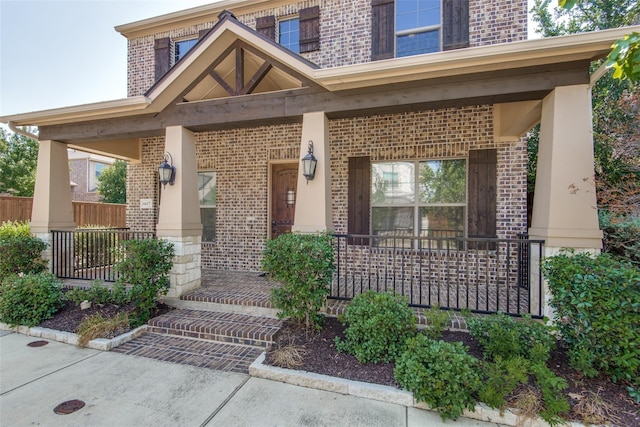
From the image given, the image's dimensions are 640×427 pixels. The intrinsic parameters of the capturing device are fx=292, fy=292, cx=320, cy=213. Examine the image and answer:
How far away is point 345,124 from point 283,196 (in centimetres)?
210

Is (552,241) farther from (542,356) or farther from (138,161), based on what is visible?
(138,161)

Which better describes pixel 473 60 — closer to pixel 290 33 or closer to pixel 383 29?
pixel 383 29

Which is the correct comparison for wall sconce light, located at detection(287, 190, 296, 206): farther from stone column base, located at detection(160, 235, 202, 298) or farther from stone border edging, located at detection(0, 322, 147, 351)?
stone border edging, located at detection(0, 322, 147, 351)

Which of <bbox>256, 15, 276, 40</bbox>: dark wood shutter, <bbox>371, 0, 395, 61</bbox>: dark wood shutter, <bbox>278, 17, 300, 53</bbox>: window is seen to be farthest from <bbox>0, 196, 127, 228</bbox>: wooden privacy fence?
<bbox>371, 0, 395, 61</bbox>: dark wood shutter

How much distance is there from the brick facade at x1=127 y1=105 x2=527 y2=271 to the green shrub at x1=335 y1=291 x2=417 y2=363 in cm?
293

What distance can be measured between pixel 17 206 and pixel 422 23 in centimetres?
1235

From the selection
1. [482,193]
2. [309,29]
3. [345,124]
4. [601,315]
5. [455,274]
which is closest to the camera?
[601,315]

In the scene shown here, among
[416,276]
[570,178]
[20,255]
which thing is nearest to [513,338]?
[570,178]

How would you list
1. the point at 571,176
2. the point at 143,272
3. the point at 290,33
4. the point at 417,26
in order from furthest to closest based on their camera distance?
the point at 290,33 → the point at 417,26 → the point at 143,272 → the point at 571,176

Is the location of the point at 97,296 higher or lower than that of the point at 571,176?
lower

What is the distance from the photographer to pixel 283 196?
6.72 m

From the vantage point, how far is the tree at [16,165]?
13.3 meters

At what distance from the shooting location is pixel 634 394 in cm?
244

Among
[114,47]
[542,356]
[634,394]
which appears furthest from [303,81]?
[114,47]
